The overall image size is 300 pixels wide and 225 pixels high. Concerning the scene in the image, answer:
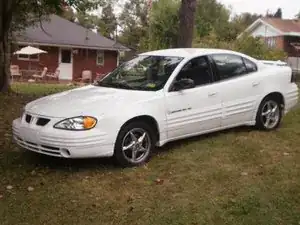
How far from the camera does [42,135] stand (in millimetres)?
5797

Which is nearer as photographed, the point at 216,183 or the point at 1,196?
the point at 1,196

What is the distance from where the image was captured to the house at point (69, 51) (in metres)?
33.2

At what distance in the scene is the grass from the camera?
15.6 feet

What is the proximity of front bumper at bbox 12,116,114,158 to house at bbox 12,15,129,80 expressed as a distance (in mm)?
27629

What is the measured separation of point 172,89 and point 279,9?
2806 inches

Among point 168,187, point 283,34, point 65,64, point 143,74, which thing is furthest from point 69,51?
point 168,187

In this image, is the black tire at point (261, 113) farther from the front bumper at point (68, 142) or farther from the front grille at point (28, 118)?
the front grille at point (28, 118)

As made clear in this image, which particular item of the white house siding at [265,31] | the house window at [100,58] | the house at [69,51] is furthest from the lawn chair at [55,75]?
the white house siding at [265,31]

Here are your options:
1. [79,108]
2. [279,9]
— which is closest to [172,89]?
[79,108]

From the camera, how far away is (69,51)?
34.9 meters

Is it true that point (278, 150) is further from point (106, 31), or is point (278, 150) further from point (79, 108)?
point (106, 31)

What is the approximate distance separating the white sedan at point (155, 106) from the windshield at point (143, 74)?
0.6 inches

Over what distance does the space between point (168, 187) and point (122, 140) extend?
0.94m

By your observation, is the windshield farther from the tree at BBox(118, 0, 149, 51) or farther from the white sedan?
the tree at BBox(118, 0, 149, 51)
